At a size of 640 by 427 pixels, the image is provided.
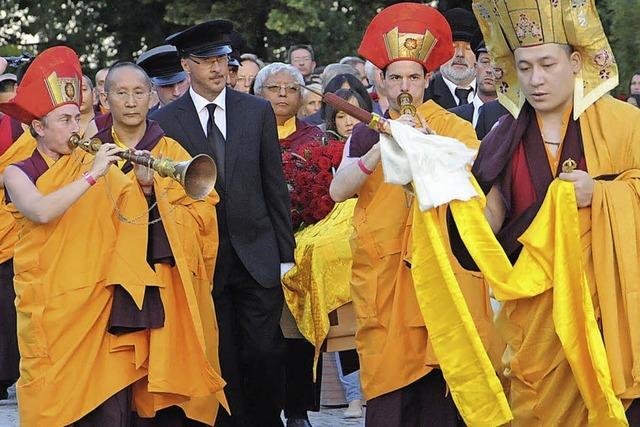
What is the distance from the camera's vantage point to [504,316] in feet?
18.9

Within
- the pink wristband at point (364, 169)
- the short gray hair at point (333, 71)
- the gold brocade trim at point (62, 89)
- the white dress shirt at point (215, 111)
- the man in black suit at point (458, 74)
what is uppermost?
the gold brocade trim at point (62, 89)

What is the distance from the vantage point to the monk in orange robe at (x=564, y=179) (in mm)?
5375

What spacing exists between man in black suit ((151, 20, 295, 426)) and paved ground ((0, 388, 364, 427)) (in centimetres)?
104

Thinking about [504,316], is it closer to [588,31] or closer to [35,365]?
[588,31]

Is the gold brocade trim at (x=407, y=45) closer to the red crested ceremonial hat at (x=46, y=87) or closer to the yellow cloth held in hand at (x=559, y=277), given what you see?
the yellow cloth held in hand at (x=559, y=277)

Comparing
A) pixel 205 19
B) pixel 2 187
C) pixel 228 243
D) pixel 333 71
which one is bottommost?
pixel 205 19

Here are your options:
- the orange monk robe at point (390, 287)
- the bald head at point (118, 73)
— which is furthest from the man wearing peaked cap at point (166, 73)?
the orange monk robe at point (390, 287)

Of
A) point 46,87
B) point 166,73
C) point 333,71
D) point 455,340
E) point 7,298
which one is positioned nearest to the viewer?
point 455,340

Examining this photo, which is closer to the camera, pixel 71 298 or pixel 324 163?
pixel 71 298

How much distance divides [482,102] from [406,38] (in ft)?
6.45

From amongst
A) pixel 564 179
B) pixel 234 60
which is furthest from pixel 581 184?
pixel 234 60

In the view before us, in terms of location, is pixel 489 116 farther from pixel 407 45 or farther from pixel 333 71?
pixel 333 71

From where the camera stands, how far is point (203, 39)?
7660mm

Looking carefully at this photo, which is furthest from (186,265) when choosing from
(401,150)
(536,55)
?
(536,55)
